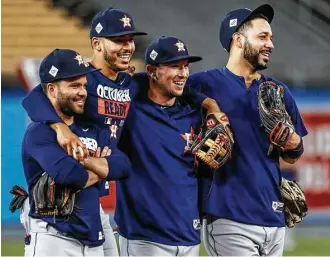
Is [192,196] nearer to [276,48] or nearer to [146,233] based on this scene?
[146,233]

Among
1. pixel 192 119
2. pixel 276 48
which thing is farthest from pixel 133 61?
pixel 192 119

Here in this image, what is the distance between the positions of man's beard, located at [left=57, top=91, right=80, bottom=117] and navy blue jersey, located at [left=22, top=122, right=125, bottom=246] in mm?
87

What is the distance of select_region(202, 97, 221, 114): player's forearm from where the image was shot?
14.9 ft

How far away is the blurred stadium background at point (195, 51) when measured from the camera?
920 centimetres

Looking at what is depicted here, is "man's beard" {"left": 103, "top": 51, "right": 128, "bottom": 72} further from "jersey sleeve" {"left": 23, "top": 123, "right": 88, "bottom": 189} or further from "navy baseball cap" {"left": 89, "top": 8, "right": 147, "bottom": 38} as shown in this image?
"jersey sleeve" {"left": 23, "top": 123, "right": 88, "bottom": 189}

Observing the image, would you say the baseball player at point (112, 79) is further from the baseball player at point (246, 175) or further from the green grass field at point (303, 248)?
the green grass field at point (303, 248)

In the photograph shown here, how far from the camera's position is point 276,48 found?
10820 mm

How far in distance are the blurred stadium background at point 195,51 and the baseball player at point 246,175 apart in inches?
156

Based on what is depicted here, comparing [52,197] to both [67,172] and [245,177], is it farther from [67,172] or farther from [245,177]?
[245,177]

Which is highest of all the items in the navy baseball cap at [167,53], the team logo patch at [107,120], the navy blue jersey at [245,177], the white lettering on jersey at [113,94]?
the navy baseball cap at [167,53]

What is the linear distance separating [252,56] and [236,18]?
0.87 feet

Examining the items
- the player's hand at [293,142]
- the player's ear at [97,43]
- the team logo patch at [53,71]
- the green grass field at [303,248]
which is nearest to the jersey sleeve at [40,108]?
the team logo patch at [53,71]

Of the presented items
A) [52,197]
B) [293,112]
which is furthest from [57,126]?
[293,112]

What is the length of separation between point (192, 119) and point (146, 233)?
2.22ft
